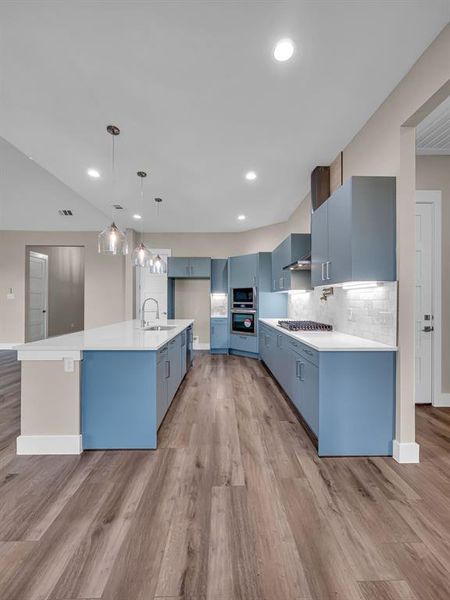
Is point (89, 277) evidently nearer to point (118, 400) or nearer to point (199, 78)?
point (118, 400)

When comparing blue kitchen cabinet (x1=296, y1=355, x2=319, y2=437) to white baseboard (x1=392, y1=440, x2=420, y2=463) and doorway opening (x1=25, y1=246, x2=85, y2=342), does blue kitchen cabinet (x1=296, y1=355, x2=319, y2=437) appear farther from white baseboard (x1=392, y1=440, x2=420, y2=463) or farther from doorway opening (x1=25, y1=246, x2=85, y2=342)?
doorway opening (x1=25, y1=246, x2=85, y2=342)

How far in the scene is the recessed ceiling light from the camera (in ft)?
5.89

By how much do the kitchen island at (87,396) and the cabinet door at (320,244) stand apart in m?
1.86

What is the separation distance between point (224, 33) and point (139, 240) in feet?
18.4

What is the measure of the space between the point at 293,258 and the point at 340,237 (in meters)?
1.64

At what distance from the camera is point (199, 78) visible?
6.94 ft

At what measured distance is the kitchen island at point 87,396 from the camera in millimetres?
2273

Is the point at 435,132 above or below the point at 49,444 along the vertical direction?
above

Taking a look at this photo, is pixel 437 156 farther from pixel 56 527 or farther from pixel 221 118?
pixel 56 527

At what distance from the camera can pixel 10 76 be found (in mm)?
2158

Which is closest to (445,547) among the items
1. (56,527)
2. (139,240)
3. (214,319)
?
(56,527)

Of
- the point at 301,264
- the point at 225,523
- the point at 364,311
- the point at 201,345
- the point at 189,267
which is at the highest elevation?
the point at 189,267

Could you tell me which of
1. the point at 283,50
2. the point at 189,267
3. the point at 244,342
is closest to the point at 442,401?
the point at 244,342

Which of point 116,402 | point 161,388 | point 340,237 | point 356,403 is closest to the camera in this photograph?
point 356,403
